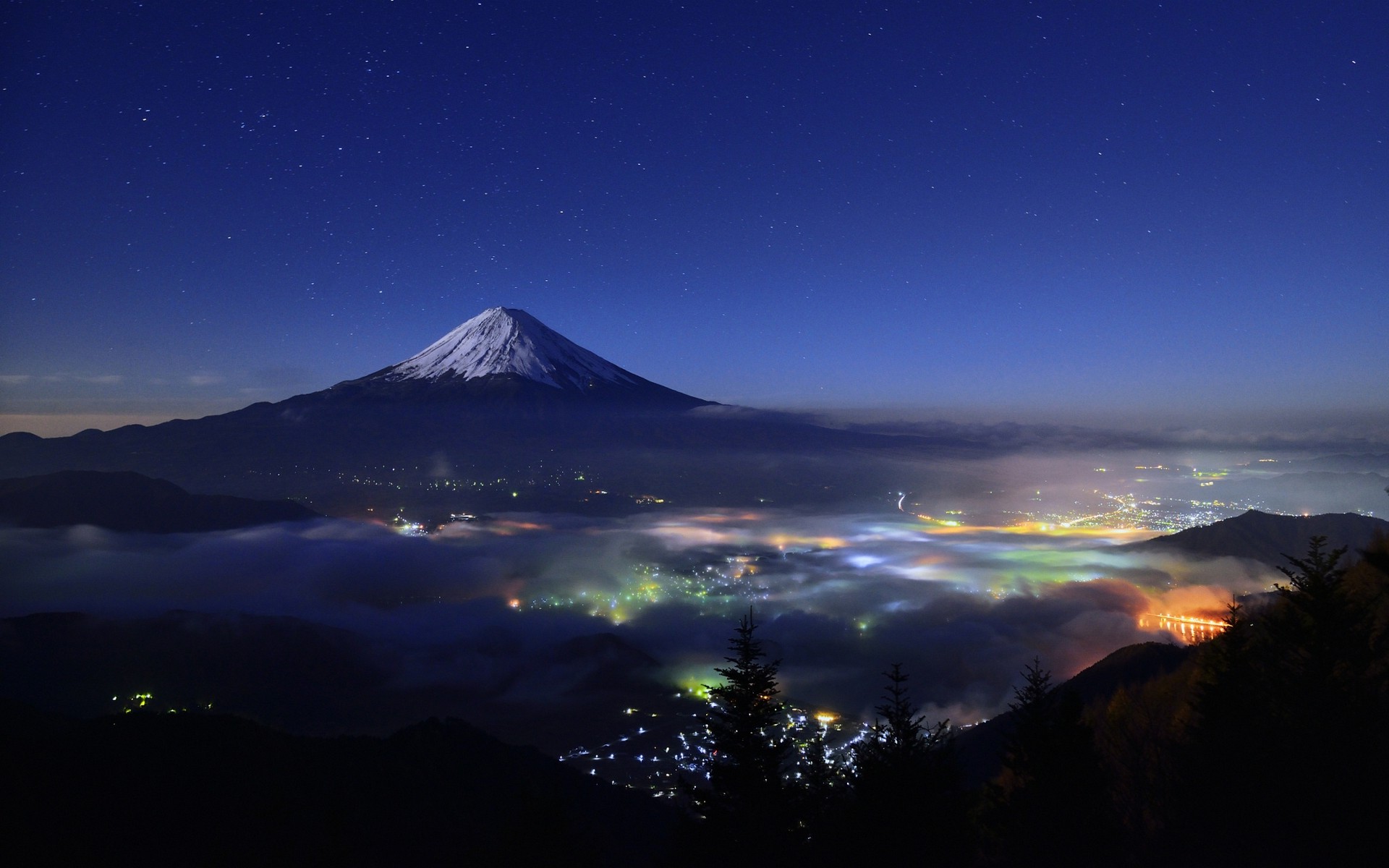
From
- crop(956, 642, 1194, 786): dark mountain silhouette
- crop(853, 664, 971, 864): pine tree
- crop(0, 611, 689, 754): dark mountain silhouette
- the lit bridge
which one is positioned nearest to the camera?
crop(853, 664, 971, 864): pine tree

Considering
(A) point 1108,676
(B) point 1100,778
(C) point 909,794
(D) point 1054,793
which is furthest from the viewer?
(A) point 1108,676

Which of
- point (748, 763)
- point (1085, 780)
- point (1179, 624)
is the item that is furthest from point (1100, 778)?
point (1179, 624)

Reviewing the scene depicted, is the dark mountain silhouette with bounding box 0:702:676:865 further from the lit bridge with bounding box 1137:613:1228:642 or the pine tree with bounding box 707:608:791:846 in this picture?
the lit bridge with bounding box 1137:613:1228:642

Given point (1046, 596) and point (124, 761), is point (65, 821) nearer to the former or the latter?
point (124, 761)

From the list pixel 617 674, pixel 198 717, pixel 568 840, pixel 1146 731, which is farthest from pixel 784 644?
pixel 568 840

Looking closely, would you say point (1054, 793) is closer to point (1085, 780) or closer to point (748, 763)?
point (1085, 780)

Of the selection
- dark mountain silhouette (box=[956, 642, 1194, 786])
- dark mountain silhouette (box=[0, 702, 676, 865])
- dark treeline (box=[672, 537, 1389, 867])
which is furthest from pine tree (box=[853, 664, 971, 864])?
dark mountain silhouette (box=[956, 642, 1194, 786])

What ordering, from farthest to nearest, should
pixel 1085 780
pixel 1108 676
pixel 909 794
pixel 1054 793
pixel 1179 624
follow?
pixel 1179 624 → pixel 1108 676 → pixel 1054 793 → pixel 1085 780 → pixel 909 794

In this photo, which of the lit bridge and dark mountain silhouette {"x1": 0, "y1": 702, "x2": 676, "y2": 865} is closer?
dark mountain silhouette {"x1": 0, "y1": 702, "x2": 676, "y2": 865}
